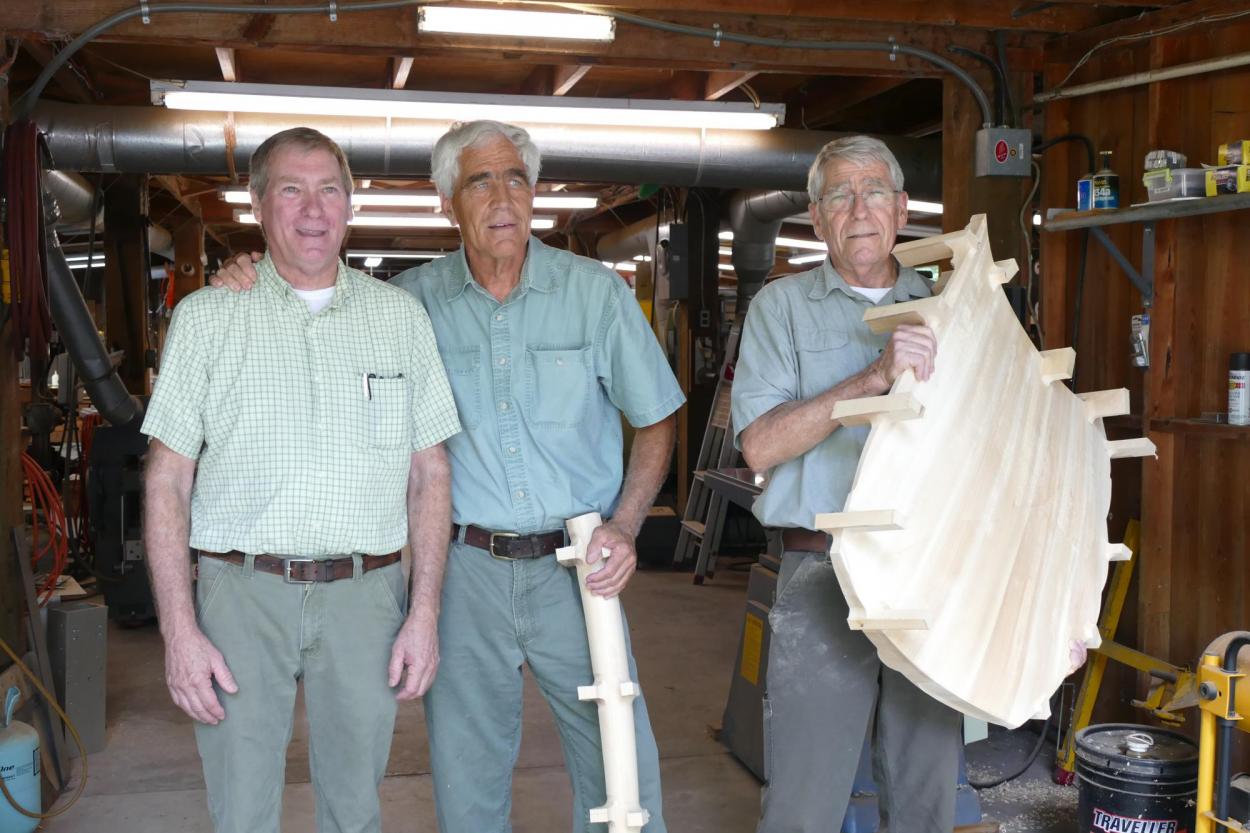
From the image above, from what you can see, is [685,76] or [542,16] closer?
[542,16]

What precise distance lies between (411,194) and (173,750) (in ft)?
12.9

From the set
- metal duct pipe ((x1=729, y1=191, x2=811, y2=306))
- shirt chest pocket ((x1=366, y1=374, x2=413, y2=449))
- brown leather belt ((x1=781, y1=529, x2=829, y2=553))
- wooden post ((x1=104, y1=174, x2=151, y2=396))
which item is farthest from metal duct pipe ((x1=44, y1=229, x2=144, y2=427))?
metal duct pipe ((x1=729, y1=191, x2=811, y2=306))

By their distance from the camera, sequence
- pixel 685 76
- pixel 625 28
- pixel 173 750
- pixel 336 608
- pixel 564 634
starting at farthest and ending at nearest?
pixel 685 76
pixel 173 750
pixel 625 28
pixel 564 634
pixel 336 608

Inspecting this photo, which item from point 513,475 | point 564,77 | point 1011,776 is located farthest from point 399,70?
point 1011,776

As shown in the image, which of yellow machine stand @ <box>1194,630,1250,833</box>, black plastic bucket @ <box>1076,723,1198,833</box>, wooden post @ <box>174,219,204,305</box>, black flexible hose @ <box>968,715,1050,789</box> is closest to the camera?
yellow machine stand @ <box>1194,630,1250,833</box>

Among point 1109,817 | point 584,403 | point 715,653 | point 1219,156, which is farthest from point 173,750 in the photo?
point 1219,156

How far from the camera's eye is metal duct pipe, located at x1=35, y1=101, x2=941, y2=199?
16.9 ft

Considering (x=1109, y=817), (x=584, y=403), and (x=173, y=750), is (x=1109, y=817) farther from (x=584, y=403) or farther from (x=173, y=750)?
(x=173, y=750)

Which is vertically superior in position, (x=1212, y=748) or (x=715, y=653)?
(x=1212, y=748)

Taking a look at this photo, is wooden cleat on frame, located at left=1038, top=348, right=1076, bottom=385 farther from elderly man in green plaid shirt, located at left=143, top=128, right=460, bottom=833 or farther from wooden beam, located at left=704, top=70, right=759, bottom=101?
wooden beam, located at left=704, top=70, right=759, bottom=101

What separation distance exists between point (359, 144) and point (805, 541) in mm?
3533

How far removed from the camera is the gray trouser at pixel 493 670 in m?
2.28

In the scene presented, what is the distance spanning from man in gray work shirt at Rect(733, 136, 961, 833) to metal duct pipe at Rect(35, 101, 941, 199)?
3139 mm

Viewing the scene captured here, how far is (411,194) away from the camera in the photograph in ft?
24.2
